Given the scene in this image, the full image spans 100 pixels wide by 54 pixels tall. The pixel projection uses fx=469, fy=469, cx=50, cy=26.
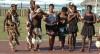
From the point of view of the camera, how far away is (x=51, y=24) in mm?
19172

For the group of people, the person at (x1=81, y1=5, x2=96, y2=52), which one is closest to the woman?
the group of people

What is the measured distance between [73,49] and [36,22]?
1989mm

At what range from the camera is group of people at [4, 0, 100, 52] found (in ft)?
61.4

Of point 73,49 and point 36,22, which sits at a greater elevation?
point 36,22

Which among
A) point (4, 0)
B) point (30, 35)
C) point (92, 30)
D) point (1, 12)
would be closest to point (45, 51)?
point (30, 35)

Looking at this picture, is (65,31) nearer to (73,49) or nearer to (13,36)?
(73,49)

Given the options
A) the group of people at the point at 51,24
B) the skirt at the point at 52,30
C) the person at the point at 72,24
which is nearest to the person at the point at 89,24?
the group of people at the point at 51,24

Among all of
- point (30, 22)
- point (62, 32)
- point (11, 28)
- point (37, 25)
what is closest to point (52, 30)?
point (62, 32)

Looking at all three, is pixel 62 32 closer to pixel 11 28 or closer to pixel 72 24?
pixel 72 24

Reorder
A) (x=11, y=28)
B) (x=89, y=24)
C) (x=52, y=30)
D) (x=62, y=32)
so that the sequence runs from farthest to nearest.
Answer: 1. (x=62, y=32)
2. (x=52, y=30)
3. (x=89, y=24)
4. (x=11, y=28)

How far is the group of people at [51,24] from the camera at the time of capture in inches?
736

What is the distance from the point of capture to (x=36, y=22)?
61.4 feet

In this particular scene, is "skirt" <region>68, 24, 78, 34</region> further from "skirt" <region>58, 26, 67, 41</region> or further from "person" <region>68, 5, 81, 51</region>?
"skirt" <region>58, 26, 67, 41</region>

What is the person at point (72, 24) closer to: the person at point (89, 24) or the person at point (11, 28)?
the person at point (89, 24)
